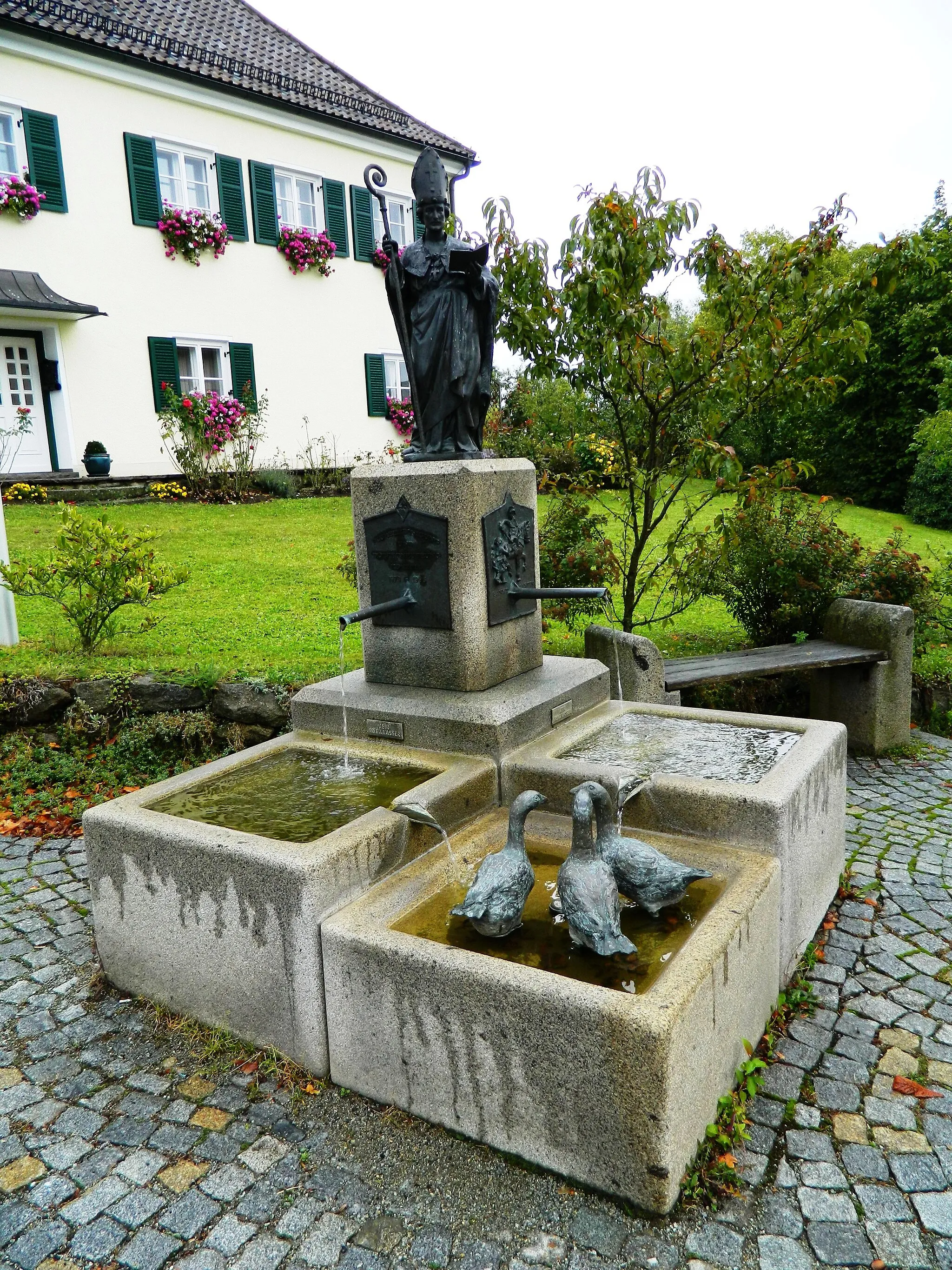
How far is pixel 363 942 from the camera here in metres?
2.90

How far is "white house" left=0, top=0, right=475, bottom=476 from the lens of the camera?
1330cm

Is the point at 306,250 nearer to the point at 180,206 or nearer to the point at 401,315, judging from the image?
the point at 180,206

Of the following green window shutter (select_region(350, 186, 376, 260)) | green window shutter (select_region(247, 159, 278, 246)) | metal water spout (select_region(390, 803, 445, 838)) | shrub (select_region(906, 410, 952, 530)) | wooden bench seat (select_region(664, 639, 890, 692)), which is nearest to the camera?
metal water spout (select_region(390, 803, 445, 838))

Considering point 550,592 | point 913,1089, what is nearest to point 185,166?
point 550,592

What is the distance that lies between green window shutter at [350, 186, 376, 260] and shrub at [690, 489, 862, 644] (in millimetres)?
12870

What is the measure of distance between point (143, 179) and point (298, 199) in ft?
11.0

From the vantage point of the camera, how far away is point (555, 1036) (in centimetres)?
254

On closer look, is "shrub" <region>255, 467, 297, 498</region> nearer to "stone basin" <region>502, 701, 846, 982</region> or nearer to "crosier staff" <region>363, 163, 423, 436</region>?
"crosier staff" <region>363, 163, 423, 436</region>

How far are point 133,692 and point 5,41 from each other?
11.7 metres

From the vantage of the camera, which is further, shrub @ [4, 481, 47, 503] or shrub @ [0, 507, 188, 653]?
shrub @ [4, 481, 47, 503]

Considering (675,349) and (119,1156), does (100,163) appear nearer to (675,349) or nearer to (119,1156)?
(675,349)

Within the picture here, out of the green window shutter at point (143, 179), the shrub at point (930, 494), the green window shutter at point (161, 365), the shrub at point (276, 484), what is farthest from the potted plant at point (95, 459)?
the shrub at point (930, 494)

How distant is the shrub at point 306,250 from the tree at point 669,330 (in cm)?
1123

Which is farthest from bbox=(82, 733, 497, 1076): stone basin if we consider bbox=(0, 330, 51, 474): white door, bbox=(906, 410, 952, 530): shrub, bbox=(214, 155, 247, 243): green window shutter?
bbox=(906, 410, 952, 530): shrub
